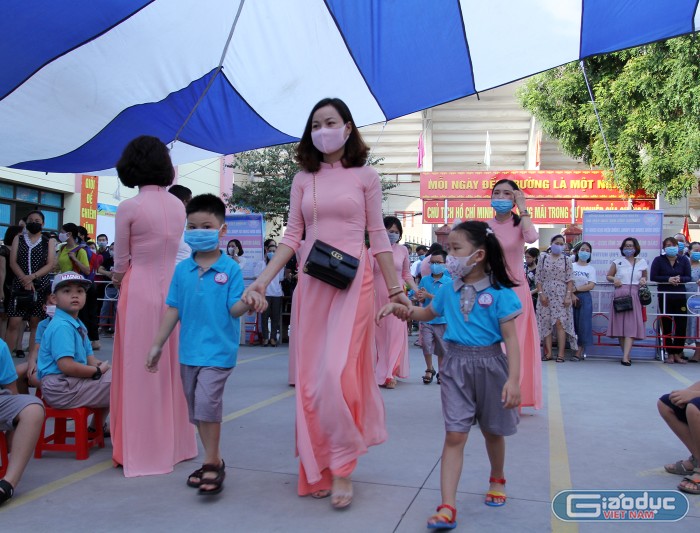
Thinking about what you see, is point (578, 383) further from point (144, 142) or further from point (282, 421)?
point (144, 142)

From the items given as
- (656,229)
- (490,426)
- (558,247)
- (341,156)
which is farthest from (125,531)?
(656,229)

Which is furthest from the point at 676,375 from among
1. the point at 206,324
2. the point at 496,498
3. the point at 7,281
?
the point at 7,281

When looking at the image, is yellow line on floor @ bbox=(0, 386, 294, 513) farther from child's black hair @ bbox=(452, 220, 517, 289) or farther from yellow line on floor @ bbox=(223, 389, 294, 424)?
child's black hair @ bbox=(452, 220, 517, 289)

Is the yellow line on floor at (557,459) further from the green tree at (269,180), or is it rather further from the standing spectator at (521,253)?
the green tree at (269,180)

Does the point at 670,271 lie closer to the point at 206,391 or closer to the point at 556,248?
the point at 556,248

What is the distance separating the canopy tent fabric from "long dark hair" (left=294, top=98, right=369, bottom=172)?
2.48 meters

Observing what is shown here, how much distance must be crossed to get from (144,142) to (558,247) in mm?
7757

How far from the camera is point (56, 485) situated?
13.0 feet

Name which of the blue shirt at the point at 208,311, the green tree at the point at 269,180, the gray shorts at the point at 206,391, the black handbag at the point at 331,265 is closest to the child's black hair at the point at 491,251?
the black handbag at the point at 331,265

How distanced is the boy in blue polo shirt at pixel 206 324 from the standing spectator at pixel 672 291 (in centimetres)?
878

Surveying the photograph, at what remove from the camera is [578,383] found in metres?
8.30

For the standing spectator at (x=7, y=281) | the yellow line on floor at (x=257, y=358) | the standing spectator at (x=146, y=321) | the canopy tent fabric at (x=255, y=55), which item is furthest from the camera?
the yellow line on floor at (x=257, y=358)

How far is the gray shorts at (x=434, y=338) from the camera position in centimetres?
675

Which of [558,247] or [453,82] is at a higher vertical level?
[453,82]
